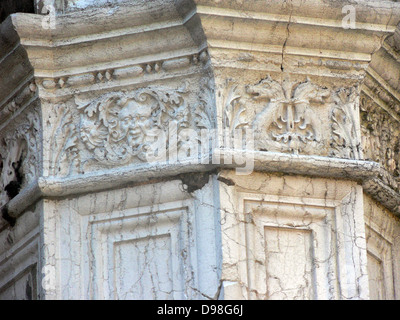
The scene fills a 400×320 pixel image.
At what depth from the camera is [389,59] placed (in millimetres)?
6781

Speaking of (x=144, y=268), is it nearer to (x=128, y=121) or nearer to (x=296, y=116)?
(x=128, y=121)

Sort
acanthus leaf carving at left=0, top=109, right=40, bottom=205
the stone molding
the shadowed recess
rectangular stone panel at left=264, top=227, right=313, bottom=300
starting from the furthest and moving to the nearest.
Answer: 1. the shadowed recess
2. acanthus leaf carving at left=0, top=109, right=40, bottom=205
3. the stone molding
4. rectangular stone panel at left=264, top=227, right=313, bottom=300

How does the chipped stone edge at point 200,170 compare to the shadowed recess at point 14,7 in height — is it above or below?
below

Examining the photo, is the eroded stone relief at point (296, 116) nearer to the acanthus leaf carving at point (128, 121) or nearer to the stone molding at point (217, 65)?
the stone molding at point (217, 65)

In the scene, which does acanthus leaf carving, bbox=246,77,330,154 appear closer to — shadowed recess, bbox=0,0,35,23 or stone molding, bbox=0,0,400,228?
stone molding, bbox=0,0,400,228

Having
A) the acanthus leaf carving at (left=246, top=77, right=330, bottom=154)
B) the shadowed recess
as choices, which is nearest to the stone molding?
the acanthus leaf carving at (left=246, top=77, right=330, bottom=154)

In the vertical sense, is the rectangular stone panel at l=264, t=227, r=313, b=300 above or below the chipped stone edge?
below

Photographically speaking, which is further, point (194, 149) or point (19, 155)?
point (19, 155)

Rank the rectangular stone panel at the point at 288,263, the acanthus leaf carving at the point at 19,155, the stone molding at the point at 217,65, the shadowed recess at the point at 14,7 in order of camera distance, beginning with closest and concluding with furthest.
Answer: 1. the rectangular stone panel at the point at 288,263
2. the stone molding at the point at 217,65
3. the acanthus leaf carving at the point at 19,155
4. the shadowed recess at the point at 14,7

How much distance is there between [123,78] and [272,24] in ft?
2.27

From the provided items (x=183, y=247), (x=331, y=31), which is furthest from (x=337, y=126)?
(x=183, y=247)

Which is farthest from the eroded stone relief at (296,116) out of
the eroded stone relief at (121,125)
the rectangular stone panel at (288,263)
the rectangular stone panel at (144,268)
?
the rectangular stone panel at (144,268)

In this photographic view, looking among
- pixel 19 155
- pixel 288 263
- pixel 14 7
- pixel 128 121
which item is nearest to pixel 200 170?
pixel 128 121

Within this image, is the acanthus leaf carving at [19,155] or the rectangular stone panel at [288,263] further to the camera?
the acanthus leaf carving at [19,155]
